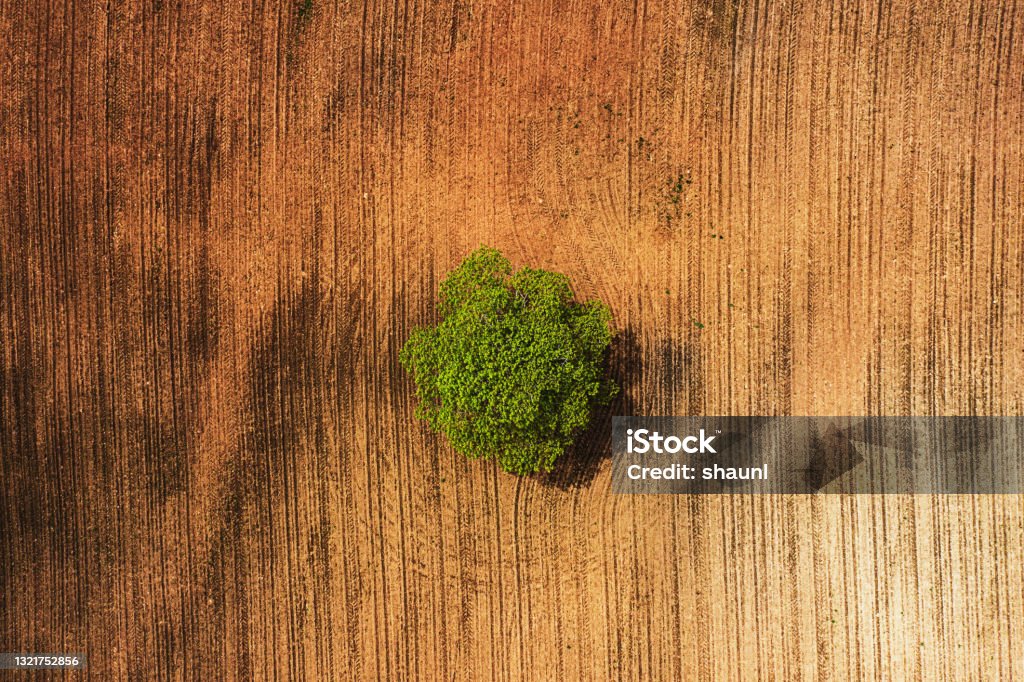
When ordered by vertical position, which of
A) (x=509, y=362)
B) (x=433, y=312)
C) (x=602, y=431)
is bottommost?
(x=602, y=431)

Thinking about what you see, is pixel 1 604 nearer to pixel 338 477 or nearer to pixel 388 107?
pixel 338 477

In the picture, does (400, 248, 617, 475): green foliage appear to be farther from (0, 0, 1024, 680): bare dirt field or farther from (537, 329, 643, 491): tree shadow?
(0, 0, 1024, 680): bare dirt field

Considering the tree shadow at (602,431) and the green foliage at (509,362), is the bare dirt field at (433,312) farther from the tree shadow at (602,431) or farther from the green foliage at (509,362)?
the green foliage at (509,362)

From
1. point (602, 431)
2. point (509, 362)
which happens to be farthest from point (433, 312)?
point (602, 431)

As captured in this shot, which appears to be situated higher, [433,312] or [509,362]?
[433,312]

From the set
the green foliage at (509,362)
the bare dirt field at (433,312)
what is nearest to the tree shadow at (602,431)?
the bare dirt field at (433,312)

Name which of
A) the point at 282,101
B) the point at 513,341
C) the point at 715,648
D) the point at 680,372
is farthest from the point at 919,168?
the point at 282,101

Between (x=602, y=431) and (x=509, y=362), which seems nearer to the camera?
(x=509, y=362)

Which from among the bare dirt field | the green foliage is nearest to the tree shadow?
the bare dirt field

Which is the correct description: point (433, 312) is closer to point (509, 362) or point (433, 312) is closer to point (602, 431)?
point (509, 362)
